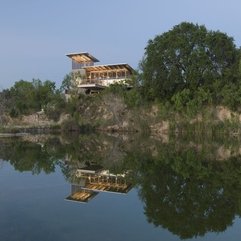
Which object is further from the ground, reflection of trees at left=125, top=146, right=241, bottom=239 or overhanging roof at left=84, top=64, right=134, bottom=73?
overhanging roof at left=84, top=64, right=134, bottom=73

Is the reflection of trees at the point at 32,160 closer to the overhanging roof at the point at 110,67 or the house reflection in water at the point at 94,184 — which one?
the house reflection in water at the point at 94,184

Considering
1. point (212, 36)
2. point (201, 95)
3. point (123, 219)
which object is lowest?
point (123, 219)

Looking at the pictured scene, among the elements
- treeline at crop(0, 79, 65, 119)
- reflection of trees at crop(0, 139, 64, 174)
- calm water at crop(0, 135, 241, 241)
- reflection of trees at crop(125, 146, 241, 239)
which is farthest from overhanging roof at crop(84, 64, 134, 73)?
reflection of trees at crop(125, 146, 241, 239)

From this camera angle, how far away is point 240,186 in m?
14.0

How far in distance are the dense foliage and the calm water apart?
24.9m

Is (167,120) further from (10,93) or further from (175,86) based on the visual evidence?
(10,93)

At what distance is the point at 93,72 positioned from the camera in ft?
212

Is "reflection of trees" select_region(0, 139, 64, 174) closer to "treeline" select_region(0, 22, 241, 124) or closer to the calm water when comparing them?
the calm water

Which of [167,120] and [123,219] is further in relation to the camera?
[167,120]

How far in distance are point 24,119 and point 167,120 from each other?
76.3 feet

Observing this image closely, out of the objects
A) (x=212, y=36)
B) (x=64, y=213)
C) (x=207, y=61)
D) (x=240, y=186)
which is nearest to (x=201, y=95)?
(x=207, y=61)

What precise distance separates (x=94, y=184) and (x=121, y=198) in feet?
10.2

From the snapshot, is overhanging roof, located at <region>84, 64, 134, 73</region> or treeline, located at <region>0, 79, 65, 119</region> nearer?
treeline, located at <region>0, 79, 65, 119</region>

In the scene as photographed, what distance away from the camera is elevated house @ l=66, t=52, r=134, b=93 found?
61141mm
